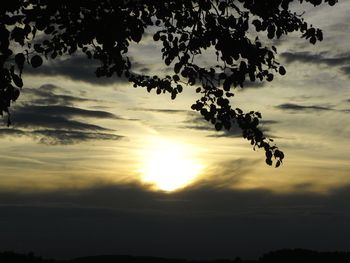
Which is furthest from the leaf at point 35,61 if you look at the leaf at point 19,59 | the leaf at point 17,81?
the leaf at point 17,81

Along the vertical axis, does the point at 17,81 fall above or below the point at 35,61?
below

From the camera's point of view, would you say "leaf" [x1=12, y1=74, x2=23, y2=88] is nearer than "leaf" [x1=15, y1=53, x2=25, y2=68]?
Yes

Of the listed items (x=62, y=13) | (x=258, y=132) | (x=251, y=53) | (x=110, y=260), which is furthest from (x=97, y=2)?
(x=110, y=260)

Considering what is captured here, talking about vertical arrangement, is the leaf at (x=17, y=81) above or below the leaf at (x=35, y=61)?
below

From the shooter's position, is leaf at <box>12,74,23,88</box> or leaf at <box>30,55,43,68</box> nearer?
leaf at <box>12,74,23,88</box>

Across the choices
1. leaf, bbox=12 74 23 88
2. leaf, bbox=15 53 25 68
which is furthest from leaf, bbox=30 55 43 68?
leaf, bbox=12 74 23 88

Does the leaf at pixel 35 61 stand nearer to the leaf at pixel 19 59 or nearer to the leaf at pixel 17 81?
the leaf at pixel 19 59

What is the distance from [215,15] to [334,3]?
264 centimetres

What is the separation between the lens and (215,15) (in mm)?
12172

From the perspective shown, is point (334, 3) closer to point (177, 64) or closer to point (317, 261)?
point (177, 64)

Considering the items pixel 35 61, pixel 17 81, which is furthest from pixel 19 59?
pixel 17 81

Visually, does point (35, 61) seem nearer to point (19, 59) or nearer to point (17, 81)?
point (19, 59)

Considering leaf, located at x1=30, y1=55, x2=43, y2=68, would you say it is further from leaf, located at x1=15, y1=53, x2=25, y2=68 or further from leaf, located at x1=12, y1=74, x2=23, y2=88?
leaf, located at x1=12, y1=74, x2=23, y2=88

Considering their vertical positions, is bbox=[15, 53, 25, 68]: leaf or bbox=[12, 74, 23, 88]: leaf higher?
bbox=[15, 53, 25, 68]: leaf
